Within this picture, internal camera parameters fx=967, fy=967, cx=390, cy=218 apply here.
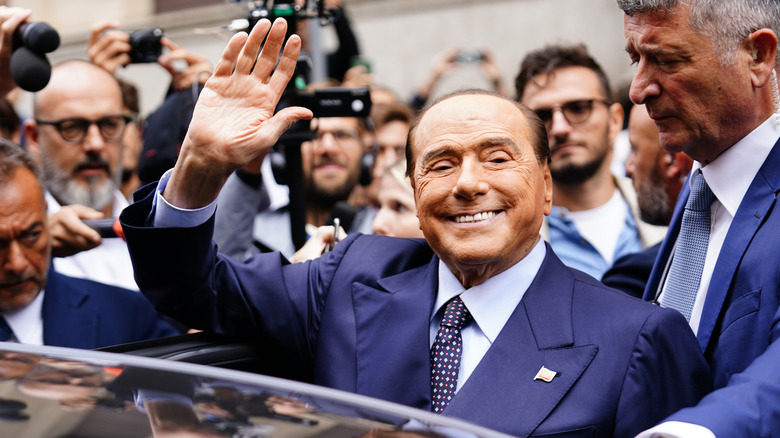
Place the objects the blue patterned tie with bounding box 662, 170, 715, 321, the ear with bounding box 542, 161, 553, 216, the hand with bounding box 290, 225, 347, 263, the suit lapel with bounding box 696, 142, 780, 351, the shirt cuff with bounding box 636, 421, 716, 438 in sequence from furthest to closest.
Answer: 1. the hand with bounding box 290, 225, 347, 263
2. the ear with bounding box 542, 161, 553, 216
3. the blue patterned tie with bounding box 662, 170, 715, 321
4. the suit lapel with bounding box 696, 142, 780, 351
5. the shirt cuff with bounding box 636, 421, 716, 438

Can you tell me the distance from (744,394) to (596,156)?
7.39 ft

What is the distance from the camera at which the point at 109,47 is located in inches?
163

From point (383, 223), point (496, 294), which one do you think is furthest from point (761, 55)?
point (383, 223)

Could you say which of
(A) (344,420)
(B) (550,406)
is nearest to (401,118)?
(B) (550,406)

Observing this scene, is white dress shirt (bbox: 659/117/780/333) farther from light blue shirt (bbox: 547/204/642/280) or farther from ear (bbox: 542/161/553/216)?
light blue shirt (bbox: 547/204/642/280)

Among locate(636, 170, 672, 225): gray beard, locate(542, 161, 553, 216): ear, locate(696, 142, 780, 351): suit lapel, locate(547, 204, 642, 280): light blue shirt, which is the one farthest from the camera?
locate(547, 204, 642, 280): light blue shirt

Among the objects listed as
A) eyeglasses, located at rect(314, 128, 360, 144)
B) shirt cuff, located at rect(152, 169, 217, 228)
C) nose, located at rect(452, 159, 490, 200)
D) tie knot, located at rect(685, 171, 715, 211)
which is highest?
→ nose, located at rect(452, 159, 490, 200)

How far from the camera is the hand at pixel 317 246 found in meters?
2.85

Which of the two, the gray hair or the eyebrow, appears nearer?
the gray hair

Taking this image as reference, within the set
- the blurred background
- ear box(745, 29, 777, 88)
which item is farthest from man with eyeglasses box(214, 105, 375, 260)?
the blurred background

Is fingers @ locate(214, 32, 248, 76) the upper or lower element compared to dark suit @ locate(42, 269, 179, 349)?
upper

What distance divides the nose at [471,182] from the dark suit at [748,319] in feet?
1.95

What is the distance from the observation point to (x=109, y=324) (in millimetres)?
3102

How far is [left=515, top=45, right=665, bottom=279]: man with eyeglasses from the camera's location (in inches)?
154
